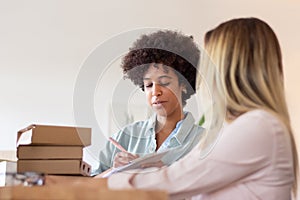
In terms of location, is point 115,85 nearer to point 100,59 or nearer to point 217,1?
point 100,59

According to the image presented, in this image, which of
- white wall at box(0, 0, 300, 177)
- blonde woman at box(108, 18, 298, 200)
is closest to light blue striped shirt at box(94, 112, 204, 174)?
blonde woman at box(108, 18, 298, 200)

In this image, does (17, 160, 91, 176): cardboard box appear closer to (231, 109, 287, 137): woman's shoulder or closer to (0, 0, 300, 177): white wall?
(231, 109, 287, 137): woman's shoulder

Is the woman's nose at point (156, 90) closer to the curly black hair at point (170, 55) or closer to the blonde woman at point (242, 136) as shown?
the curly black hair at point (170, 55)

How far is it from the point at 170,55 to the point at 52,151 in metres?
0.59

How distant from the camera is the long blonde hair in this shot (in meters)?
0.98

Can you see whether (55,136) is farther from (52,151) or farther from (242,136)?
(242,136)

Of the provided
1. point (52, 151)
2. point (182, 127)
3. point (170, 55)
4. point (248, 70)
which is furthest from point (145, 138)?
point (248, 70)

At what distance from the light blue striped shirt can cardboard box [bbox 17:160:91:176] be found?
0.28 meters

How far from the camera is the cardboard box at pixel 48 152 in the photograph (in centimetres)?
123

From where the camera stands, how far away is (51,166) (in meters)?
1.23

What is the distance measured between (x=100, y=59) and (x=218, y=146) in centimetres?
154

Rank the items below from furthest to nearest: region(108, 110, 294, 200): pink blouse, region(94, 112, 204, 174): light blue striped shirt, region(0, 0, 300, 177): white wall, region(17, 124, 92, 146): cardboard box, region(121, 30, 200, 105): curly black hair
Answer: region(0, 0, 300, 177): white wall, region(121, 30, 200, 105): curly black hair, region(94, 112, 204, 174): light blue striped shirt, region(17, 124, 92, 146): cardboard box, region(108, 110, 294, 200): pink blouse

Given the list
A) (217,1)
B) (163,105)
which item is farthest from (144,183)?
(217,1)

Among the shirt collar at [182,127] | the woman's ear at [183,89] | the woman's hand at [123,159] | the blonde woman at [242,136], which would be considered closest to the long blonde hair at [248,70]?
the blonde woman at [242,136]
